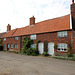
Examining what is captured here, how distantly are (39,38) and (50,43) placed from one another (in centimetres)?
318

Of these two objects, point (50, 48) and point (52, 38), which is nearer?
point (52, 38)

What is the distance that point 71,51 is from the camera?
1334 cm

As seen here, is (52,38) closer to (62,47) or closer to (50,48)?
(50,48)

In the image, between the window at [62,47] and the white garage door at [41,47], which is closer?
the window at [62,47]

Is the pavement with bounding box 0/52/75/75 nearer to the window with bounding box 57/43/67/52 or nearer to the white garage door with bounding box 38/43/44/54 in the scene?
the window with bounding box 57/43/67/52

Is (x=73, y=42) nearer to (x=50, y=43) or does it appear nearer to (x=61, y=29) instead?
(x=61, y=29)

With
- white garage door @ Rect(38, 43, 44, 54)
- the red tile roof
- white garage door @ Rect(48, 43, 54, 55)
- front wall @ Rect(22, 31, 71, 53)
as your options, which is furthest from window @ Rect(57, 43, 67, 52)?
white garage door @ Rect(38, 43, 44, 54)

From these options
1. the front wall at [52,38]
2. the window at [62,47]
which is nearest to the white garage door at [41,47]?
the front wall at [52,38]

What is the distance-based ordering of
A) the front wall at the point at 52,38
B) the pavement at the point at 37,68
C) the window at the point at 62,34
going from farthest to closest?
the window at the point at 62,34, the front wall at the point at 52,38, the pavement at the point at 37,68

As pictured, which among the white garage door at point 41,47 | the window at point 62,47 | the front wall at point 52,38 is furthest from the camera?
the white garage door at point 41,47

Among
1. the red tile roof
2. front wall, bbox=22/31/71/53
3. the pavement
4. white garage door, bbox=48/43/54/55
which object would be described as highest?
the red tile roof

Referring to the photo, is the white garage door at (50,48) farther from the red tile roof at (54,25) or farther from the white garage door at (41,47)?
the red tile roof at (54,25)

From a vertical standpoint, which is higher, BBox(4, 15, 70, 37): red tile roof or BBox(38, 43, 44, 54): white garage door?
BBox(4, 15, 70, 37): red tile roof

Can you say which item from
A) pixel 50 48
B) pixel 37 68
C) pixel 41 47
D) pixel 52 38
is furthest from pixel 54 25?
pixel 37 68
